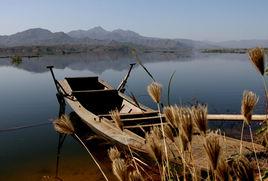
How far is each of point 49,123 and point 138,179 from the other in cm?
1842

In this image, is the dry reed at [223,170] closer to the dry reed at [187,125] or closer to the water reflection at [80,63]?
the dry reed at [187,125]

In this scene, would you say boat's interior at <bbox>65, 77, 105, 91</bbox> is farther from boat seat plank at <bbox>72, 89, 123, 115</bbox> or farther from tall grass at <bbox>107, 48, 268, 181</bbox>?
tall grass at <bbox>107, 48, 268, 181</bbox>

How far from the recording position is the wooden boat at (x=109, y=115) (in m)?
8.32

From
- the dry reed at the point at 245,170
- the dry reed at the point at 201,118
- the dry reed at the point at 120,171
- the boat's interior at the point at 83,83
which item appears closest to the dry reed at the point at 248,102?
the dry reed at the point at 201,118

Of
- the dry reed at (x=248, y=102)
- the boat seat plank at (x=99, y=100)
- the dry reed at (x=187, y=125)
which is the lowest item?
the boat seat plank at (x=99, y=100)

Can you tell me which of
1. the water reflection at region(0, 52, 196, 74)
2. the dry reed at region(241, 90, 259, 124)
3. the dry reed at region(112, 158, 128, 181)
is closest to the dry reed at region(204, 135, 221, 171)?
the dry reed at region(112, 158, 128, 181)

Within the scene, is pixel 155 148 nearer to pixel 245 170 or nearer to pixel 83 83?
pixel 245 170

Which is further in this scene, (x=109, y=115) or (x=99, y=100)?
(x=99, y=100)

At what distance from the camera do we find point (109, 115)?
43.0 ft

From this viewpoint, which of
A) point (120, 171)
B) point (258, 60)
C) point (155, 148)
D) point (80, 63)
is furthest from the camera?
point (80, 63)

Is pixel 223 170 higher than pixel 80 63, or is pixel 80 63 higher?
pixel 223 170

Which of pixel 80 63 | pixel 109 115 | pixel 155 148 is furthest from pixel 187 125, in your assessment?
pixel 80 63

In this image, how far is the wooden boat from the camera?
832 centimetres

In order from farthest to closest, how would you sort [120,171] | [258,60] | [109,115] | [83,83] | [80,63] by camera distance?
[80,63], [83,83], [109,115], [258,60], [120,171]
